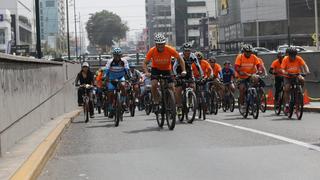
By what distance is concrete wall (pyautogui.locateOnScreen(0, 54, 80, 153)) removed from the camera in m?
9.71

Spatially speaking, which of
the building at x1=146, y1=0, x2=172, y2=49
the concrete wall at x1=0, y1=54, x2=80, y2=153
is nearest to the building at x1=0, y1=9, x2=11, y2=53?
the building at x1=146, y1=0, x2=172, y2=49

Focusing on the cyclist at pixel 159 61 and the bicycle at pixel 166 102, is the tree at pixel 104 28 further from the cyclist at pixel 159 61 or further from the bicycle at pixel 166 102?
the bicycle at pixel 166 102

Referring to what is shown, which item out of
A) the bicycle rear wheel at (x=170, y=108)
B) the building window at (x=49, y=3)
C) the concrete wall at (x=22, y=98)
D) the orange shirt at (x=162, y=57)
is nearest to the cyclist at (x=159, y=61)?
the orange shirt at (x=162, y=57)

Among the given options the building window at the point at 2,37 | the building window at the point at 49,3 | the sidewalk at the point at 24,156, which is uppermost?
the building window at the point at 49,3

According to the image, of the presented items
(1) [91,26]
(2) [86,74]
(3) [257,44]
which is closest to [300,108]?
(2) [86,74]

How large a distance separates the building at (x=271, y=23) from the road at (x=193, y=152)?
8001 cm

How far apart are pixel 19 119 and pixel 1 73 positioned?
5.39 feet

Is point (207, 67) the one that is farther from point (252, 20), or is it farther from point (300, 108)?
point (252, 20)

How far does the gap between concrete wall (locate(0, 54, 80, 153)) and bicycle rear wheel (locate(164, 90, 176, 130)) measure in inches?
104

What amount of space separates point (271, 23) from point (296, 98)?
82539 millimetres

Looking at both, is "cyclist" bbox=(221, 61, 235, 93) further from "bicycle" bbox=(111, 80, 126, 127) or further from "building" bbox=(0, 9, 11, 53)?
"building" bbox=(0, 9, 11, 53)

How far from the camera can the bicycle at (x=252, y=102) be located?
52.5 feet

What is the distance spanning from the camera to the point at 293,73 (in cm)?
1588

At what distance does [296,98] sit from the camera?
1566cm
